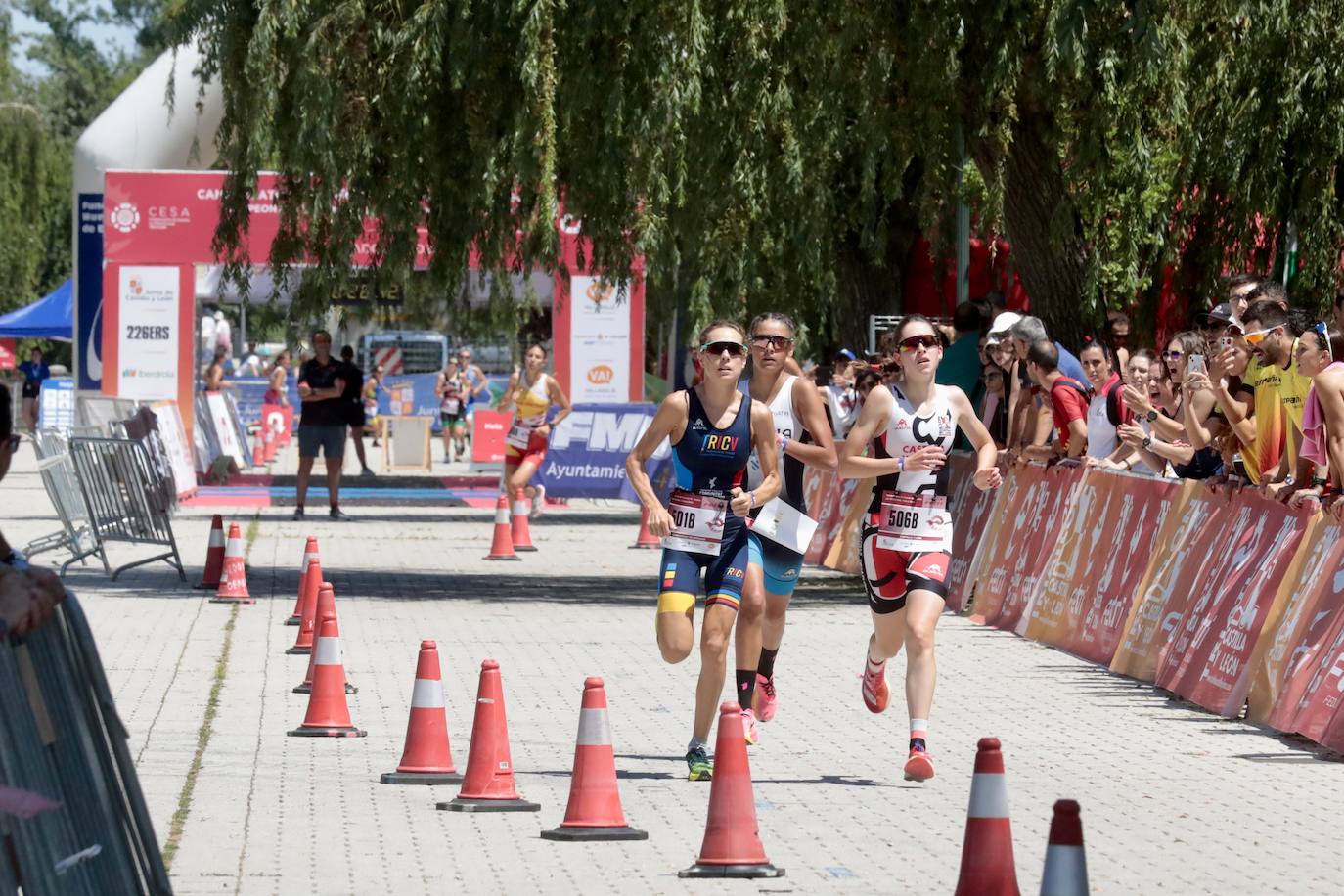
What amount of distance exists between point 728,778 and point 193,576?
38.8ft

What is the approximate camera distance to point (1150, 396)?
14.7 meters

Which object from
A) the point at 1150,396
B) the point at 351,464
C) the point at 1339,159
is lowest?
the point at 351,464

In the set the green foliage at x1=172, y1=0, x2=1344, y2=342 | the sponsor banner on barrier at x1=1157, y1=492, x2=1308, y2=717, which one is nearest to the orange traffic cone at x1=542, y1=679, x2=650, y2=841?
the sponsor banner on barrier at x1=1157, y1=492, x2=1308, y2=717

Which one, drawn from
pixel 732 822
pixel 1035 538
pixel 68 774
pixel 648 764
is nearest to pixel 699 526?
pixel 648 764

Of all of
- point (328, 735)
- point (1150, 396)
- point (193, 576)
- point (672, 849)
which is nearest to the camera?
point (672, 849)

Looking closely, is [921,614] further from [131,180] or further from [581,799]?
[131,180]

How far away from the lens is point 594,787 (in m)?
7.65

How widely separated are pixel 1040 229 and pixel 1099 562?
4825mm

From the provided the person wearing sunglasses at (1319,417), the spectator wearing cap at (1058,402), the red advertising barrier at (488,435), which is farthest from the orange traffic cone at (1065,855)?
the red advertising barrier at (488,435)

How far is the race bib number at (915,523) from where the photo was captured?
936 cm

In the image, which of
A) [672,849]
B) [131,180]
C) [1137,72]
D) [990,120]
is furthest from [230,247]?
[131,180]

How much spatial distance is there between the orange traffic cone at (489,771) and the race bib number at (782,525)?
5.92 feet

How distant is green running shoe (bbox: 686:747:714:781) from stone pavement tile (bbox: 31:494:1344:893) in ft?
0.24

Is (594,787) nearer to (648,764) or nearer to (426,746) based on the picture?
(426,746)
